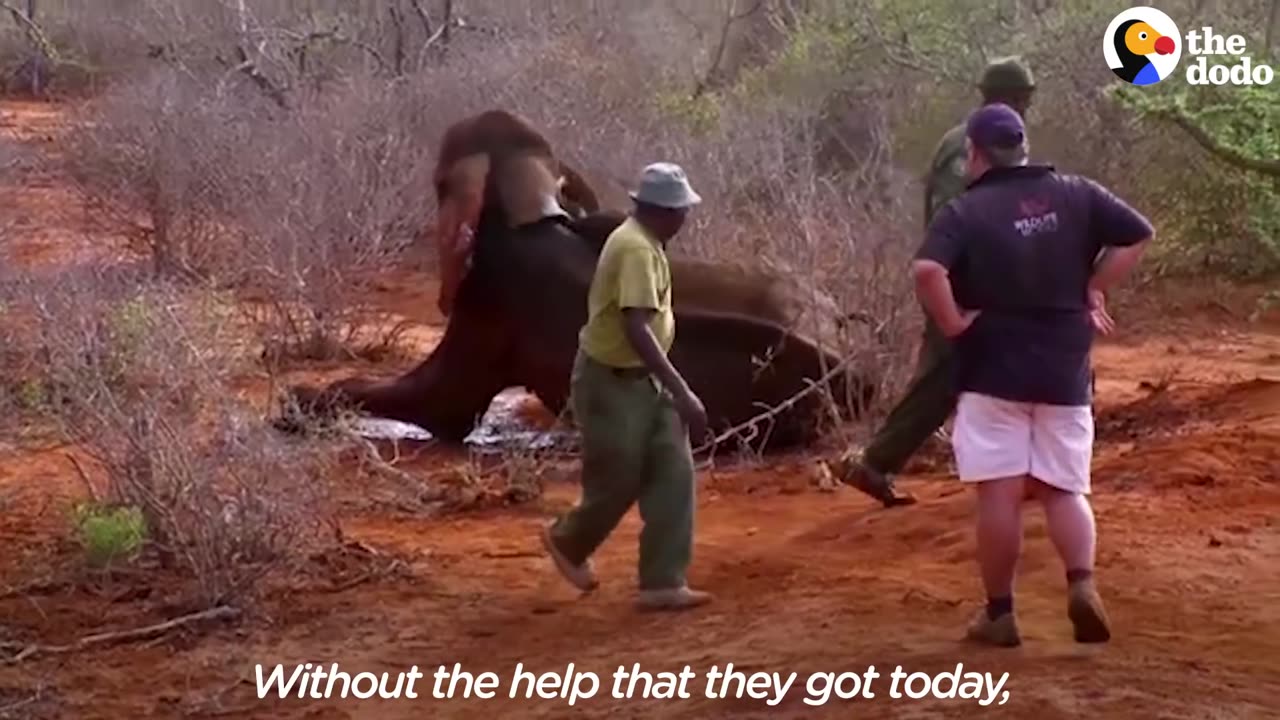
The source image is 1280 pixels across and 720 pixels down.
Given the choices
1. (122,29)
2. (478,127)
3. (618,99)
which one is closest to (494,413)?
(478,127)

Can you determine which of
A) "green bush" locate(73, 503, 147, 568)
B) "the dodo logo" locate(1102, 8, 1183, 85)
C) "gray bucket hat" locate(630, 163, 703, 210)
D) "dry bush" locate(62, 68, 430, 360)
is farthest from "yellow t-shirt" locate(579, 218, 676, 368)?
"the dodo logo" locate(1102, 8, 1183, 85)

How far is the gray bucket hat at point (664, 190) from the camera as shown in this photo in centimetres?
716

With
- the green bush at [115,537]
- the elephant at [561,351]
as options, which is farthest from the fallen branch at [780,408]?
the green bush at [115,537]

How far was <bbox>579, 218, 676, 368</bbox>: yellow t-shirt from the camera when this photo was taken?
7.09m

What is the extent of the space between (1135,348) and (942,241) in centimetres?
915

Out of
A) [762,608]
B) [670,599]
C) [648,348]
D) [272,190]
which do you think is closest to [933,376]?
[762,608]

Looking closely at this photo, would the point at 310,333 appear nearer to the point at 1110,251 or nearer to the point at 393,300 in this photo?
the point at 393,300

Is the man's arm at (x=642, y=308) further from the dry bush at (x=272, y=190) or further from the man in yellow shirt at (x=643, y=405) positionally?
the dry bush at (x=272, y=190)

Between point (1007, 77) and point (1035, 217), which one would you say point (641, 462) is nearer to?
point (1035, 217)

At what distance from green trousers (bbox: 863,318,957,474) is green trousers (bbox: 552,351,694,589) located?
1.47 metres

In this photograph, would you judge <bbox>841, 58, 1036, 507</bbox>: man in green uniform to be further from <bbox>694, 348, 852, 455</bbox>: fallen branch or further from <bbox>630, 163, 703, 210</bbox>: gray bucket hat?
<bbox>630, 163, 703, 210</bbox>: gray bucket hat

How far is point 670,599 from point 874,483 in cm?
170

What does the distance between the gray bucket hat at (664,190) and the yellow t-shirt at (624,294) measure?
0.37 ft
